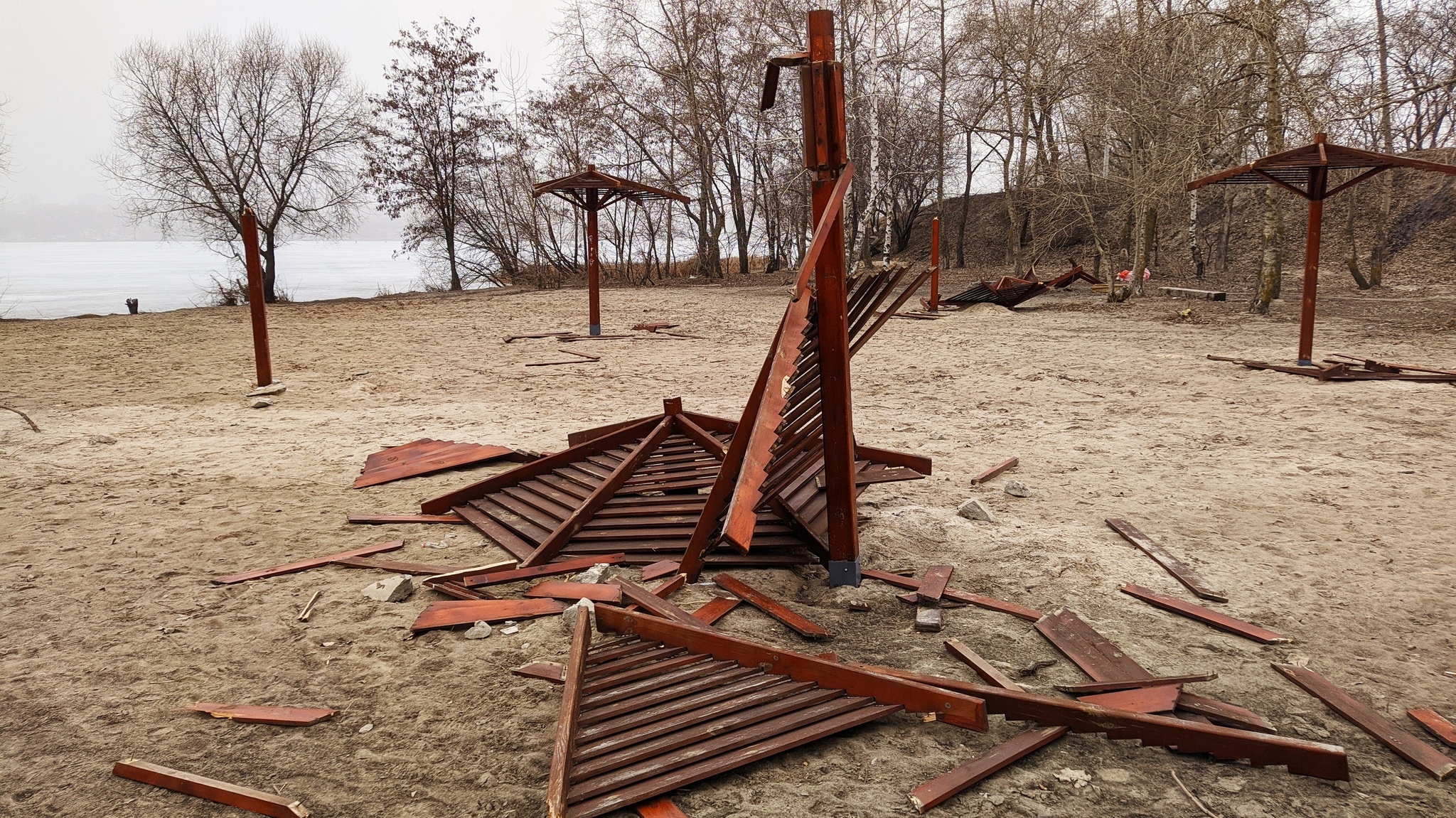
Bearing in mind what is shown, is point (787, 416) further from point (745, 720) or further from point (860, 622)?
point (745, 720)

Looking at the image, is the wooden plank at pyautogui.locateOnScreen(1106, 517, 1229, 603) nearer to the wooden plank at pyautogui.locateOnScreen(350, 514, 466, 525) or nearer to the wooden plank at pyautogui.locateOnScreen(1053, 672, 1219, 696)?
the wooden plank at pyautogui.locateOnScreen(1053, 672, 1219, 696)

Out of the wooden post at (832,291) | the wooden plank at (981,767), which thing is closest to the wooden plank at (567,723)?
the wooden plank at (981,767)

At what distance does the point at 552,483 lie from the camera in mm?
5301

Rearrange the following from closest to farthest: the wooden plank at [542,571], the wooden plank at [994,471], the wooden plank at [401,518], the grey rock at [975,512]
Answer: the wooden plank at [542,571], the grey rock at [975,512], the wooden plank at [401,518], the wooden plank at [994,471]

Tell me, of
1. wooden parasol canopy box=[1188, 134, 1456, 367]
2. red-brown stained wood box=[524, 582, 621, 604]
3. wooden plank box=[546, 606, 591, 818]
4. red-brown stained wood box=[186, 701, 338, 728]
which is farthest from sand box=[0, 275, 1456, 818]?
wooden parasol canopy box=[1188, 134, 1456, 367]

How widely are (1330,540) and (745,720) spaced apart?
3.60 m

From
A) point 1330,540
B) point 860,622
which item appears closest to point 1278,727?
point 860,622

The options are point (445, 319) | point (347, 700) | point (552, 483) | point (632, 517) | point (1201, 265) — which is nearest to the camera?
point (347, 700)

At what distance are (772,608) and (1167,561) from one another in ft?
6.70

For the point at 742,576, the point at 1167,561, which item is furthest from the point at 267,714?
the point at 1167,561

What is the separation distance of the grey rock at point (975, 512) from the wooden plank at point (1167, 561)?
2.12ft

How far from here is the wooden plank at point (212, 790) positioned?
2.31 m

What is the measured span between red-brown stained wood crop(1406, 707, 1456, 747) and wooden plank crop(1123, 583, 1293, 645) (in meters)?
0.56

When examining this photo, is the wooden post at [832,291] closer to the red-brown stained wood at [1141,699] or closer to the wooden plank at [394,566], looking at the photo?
the red-brown stained wood at [1141,699]
